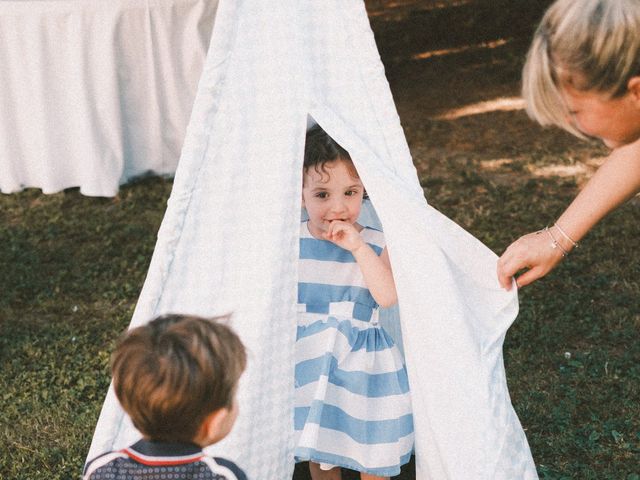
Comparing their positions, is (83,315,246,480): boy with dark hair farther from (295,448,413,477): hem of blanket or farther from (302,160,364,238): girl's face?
(302,160,364,238): girl's face

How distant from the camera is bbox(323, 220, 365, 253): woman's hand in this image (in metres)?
2.69

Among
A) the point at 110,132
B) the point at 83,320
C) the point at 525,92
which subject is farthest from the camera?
→ the point at 110,132

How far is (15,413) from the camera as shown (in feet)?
11.7

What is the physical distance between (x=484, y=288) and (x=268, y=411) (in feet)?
2.46

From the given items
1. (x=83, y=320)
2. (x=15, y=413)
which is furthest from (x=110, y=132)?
(x=15, y=413)

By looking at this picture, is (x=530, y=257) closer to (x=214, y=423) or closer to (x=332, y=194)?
(x=332, y=194)

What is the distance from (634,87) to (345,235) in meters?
1.04

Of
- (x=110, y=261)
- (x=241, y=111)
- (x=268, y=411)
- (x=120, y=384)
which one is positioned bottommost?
(x=110, y=261)

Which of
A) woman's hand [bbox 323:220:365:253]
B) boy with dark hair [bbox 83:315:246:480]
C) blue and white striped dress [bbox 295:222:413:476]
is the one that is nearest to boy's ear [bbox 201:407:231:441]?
boy with dark hair [bbox 83:315:246:480]

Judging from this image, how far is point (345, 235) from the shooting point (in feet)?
8.89

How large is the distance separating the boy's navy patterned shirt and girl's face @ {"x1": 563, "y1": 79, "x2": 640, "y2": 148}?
112 cm

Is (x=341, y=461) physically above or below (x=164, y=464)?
below

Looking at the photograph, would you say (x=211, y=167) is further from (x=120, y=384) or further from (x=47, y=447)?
(x=47, y=447)

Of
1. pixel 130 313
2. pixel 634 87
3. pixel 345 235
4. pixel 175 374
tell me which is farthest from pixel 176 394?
pixel 130 313
